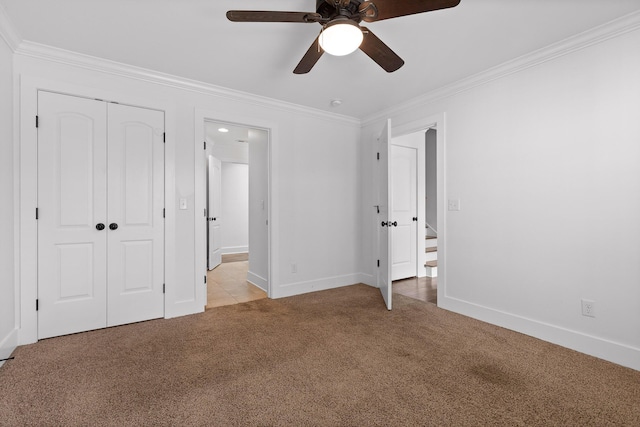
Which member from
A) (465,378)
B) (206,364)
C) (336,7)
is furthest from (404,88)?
(206,364)

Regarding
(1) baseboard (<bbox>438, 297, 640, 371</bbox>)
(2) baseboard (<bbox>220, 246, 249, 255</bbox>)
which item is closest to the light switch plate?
(1) baseboard (<bbox>438, 297, 640, 371</bbox>)

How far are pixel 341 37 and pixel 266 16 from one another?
1.30 ft

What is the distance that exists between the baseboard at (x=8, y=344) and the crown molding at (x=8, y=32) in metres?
2.15

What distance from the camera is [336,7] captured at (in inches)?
63.7

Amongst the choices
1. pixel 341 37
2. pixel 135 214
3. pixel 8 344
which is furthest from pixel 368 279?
pixel 8 344

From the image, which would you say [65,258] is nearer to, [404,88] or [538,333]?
[404,88]

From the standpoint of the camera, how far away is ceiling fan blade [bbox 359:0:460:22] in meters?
1.51

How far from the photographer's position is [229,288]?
4.22 metres

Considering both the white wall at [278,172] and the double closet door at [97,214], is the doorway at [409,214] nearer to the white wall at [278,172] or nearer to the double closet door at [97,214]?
the white wall at [278,172]

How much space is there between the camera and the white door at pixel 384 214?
3342 millimetres

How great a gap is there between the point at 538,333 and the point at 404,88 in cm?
263

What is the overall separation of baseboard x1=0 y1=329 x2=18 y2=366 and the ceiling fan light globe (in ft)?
9.68

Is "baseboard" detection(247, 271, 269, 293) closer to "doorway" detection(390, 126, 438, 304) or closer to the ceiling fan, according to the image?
"doorway" detection(390, 126, 438, 304)

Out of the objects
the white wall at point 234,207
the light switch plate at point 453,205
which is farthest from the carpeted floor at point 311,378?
the white wall at point 234,207
